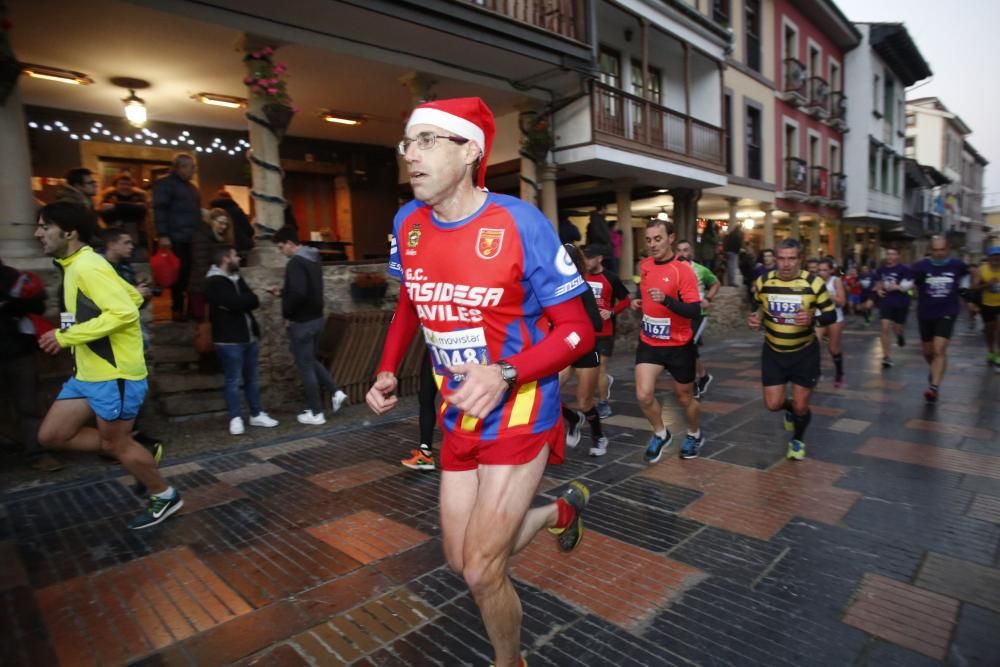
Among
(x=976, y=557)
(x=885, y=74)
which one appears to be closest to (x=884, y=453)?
(x=976, y=557)

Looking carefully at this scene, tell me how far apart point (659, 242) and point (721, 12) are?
51.6 feet

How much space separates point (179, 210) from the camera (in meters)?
6.91

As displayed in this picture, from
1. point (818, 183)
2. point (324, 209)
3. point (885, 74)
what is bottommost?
point (324, 209)

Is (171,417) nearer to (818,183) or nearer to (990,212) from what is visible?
(818,183)

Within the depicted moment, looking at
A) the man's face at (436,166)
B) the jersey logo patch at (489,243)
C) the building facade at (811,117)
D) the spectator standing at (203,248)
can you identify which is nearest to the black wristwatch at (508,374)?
the jersey logo patch at (489,243)

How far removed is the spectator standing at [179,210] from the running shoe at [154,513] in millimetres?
4100

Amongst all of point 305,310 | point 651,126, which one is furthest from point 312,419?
point 651,126

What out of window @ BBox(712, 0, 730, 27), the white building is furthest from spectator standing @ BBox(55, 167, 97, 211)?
the white building

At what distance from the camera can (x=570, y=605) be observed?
2.80 meters

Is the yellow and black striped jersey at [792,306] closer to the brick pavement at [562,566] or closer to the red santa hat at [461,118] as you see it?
the brick pavement at [562,566]

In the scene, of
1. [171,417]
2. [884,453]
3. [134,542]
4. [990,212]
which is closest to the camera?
[134,542]

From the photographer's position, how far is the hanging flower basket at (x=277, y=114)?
7352 mm

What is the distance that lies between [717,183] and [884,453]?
11.3m

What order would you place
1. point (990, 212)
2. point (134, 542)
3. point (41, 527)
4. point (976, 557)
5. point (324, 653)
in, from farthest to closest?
1. point (990, 212)
2. point (41, 527)
3. point (134, 542)
4. point (976, 557)
5. point (324, 653)
